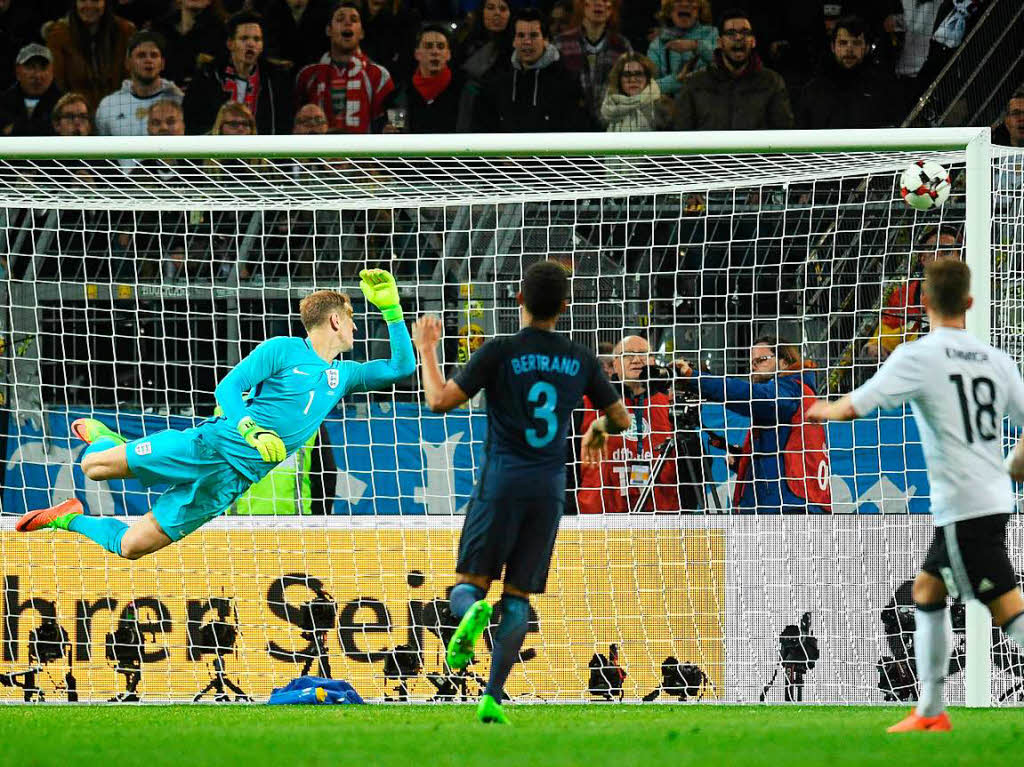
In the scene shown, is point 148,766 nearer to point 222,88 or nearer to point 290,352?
point 290,352

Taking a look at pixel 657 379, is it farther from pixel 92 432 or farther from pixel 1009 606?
pixel 1009 606

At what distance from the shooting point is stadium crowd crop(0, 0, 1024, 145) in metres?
13.0

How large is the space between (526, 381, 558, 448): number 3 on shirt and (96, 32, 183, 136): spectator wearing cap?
849 centimetres

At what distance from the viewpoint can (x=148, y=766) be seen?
14.1 feet

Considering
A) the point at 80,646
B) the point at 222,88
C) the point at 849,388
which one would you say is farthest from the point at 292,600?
the point at 222,88

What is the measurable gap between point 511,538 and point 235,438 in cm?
240

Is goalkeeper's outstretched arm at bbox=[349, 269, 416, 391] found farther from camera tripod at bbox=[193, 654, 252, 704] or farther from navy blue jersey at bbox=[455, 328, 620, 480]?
camera tripod at bbox=[193, 654, 252, 704]

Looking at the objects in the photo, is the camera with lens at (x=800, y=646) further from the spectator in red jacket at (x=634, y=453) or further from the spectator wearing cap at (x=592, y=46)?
the spectator wearing cap at (x=592, y=46)

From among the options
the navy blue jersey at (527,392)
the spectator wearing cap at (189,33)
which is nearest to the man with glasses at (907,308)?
the navy blue jersey at (527,392)

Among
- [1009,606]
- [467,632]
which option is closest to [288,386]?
[467,632]

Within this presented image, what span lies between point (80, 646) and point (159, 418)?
1.69 metres

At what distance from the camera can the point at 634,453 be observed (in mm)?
9430

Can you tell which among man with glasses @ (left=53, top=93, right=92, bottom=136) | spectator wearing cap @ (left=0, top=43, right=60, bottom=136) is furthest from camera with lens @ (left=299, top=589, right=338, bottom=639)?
spectator wearing cap @ (left=0, top=43, right=60, bottom=136)

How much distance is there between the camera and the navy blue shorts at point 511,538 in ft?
19.4
